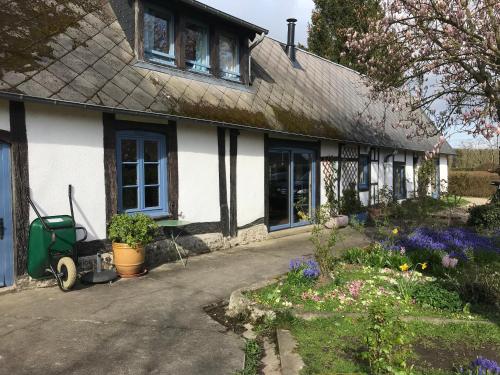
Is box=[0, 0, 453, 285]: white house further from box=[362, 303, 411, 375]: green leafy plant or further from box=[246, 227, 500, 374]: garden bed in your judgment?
box=[362, 303, 411, 375]: green leafy plant

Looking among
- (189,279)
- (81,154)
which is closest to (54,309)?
(189,279)

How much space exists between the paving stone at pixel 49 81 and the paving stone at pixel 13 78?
0.19 m

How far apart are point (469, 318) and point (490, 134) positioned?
2872mm

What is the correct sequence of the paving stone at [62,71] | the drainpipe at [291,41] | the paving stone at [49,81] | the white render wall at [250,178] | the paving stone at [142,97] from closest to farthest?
1. the paving stone at [49,81]
2. the paving stone at [62,71]
3. the paving stone at [142,97]
4. the white render wall at [250,178]
5. the drainpipe at [291,41]

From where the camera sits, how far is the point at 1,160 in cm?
571

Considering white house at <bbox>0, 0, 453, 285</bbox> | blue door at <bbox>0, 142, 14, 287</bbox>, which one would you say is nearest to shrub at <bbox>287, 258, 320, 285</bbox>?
white house at <bbox>0, 0, 453, 285</bbox>

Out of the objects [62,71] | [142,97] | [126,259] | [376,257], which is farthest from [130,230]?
[376,257]

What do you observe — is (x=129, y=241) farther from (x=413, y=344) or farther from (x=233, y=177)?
(x=413, y=344)

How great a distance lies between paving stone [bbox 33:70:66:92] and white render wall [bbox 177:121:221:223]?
2.40 meters

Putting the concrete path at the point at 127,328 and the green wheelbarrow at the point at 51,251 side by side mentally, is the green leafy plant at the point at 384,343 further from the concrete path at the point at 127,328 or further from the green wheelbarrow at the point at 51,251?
the green wheelbarrow at the point at 51,251

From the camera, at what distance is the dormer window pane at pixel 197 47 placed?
8.77m

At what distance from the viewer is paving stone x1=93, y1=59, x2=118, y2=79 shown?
695 centimetres

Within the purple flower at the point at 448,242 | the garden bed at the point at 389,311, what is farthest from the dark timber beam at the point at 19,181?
the purple flower at the point at 448,242

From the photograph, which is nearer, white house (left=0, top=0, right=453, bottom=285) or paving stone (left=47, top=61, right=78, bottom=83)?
white house (left=0, top=0, right=453, bottom=285)
